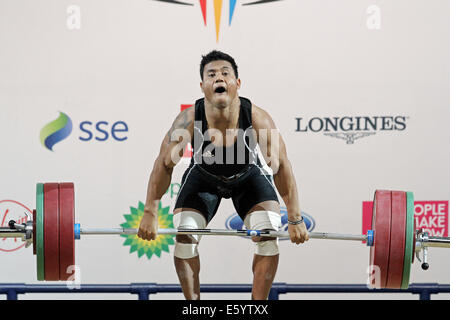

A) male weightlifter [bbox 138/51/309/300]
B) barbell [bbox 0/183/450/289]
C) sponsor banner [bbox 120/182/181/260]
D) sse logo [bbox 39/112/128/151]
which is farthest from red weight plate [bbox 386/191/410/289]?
sse logo [bbox 39/112/128/151]

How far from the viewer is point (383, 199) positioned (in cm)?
262

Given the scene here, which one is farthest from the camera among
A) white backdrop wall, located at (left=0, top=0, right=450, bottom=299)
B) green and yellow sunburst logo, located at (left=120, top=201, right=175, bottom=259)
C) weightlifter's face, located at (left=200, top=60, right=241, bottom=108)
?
green and yellow sunburst logo, located at (left=120, top=201, right=175, bottom=259)

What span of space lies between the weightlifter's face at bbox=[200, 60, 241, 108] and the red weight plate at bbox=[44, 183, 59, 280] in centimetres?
75

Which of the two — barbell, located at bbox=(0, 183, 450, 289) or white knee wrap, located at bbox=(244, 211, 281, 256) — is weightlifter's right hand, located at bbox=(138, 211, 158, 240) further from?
white knee wrap, located at bbox=(244, 211, 281, 256)

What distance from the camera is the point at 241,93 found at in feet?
10.7

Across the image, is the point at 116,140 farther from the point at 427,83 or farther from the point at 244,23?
the point at 427,83

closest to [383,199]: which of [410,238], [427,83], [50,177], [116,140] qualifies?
[410,238]

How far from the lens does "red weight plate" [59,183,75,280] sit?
255 centimetres

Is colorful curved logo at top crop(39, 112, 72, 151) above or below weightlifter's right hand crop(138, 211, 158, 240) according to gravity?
above

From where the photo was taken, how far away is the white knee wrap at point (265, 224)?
262 cm

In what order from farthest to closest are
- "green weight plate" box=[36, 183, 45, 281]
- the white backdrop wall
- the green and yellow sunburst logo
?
the green and yellow sunburst logo → the white backdrop wall → "green weight plate" box=[36, 183, 45, 281]

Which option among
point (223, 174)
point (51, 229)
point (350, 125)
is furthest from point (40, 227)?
point (350, 125)

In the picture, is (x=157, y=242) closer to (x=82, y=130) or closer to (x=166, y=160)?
(x=82, y=130)

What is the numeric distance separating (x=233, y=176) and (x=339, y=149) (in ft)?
2.86
